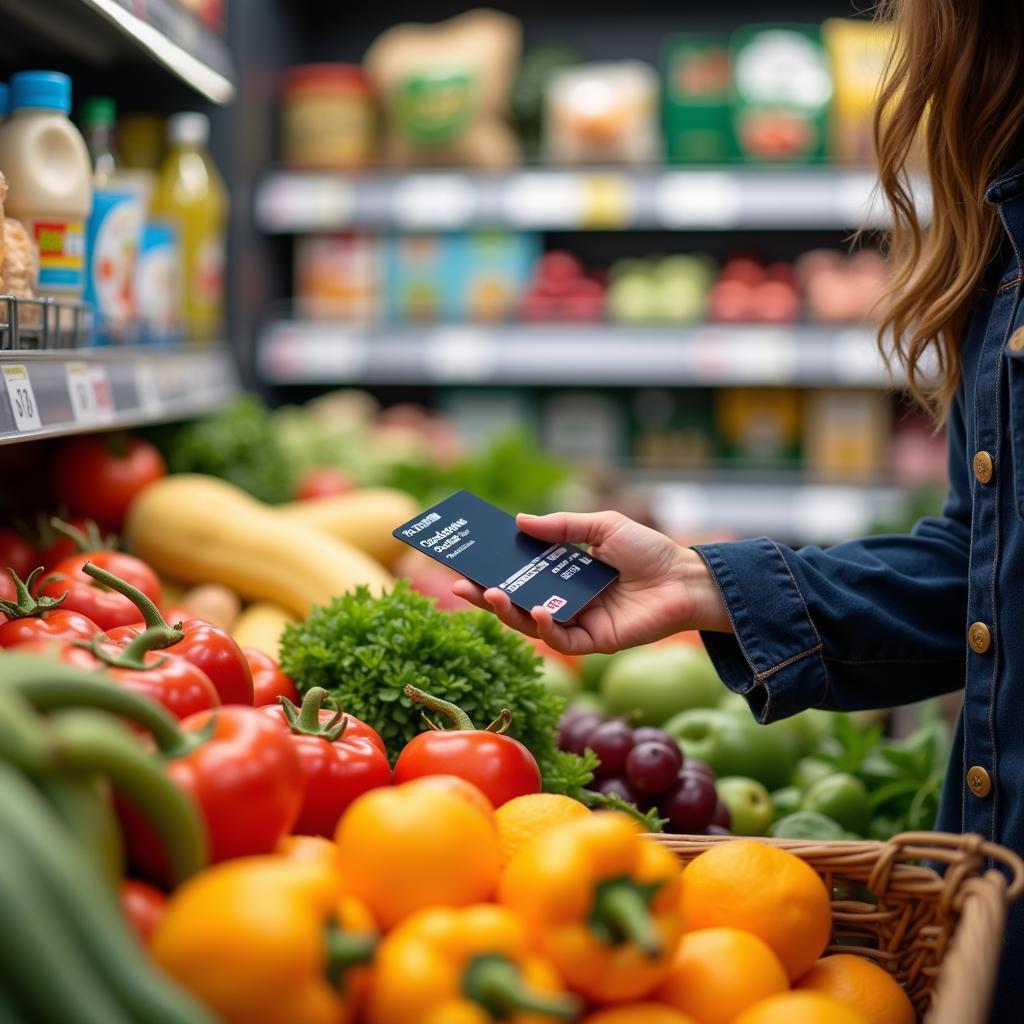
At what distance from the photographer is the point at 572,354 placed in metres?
3.52

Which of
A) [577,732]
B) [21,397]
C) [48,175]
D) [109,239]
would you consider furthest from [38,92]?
[577,732]

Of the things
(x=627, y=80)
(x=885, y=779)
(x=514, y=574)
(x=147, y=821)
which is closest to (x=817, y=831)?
(x=885, y=779)

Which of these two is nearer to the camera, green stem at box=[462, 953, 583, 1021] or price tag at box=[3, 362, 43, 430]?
green stem at box=[462, 953, 583, 1021]

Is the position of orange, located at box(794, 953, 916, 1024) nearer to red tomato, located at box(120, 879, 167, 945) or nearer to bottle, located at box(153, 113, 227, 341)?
red tomato, located at box(120, 879, 167, 945)

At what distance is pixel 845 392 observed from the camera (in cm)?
370

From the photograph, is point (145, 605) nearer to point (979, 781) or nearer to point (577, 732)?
point (577, 732)

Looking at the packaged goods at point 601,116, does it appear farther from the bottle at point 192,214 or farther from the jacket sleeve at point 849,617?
the jacket sleeve at point 849,617

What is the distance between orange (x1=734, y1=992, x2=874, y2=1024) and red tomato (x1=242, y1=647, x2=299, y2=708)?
0.57 metres

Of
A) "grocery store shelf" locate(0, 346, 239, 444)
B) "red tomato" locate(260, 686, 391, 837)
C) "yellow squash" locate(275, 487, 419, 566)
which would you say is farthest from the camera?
"yellow squash" locate(275, 487, 419, 566)

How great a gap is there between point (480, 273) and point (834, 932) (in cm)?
300

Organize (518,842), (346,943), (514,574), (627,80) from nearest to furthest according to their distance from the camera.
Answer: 1. (346,943)
2. (518,842)
3. (514,574)
4. (627,80)

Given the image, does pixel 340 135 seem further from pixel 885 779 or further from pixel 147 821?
pixel 147 821

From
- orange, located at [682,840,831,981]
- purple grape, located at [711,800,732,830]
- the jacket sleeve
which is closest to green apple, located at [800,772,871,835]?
purple grape, located at [711,800,732,830]

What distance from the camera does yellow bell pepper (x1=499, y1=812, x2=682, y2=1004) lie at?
2.16ft
